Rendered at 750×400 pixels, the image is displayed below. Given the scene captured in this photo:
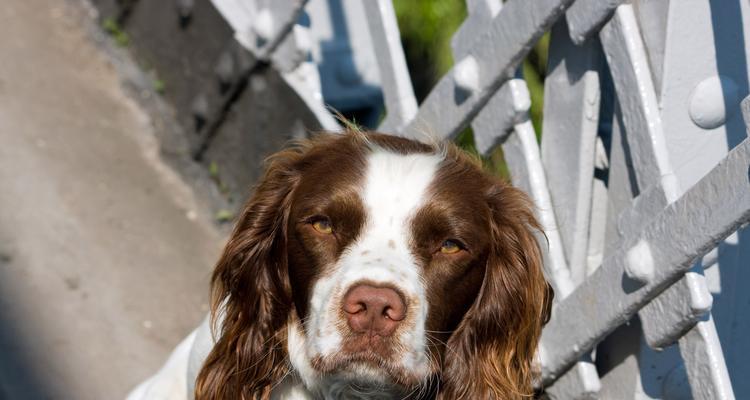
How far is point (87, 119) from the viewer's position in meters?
5.27

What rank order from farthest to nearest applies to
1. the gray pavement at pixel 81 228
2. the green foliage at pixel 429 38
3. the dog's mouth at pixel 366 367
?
the green foliage at pixel 429 38, the gray pavement at pixel 81 228, the dog's mouth at pixel 366 367

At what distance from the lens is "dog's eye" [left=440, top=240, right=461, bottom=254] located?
2975mm

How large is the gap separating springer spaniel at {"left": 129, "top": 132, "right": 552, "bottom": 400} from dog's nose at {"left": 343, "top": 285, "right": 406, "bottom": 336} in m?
0.01

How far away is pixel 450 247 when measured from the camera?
2.99 m

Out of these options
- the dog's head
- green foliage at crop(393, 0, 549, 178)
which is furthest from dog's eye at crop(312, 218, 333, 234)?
green foliage at crop(393, 0, 549, 178)

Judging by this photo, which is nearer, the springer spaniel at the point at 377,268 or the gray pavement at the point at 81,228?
the springer spaniel at the point at 377,268

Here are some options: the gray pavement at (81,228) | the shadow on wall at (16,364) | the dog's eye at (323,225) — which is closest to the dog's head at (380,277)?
the dog's eye at (323,225)

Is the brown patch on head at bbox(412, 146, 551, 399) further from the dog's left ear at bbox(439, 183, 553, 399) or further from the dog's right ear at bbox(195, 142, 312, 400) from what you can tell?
the dog's right ear at bbox(195, 142, 312, 400)

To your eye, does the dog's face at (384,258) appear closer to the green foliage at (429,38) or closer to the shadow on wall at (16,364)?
the shadow on wall at (16,364)

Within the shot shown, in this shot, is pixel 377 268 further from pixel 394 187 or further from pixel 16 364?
pixel 16 364

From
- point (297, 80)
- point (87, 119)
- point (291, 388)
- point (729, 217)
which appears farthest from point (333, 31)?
point (729, 217)

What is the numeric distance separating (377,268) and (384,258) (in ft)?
0.24

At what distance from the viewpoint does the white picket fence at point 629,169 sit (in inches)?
117

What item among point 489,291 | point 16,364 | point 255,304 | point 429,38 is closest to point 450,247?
point 489,291
